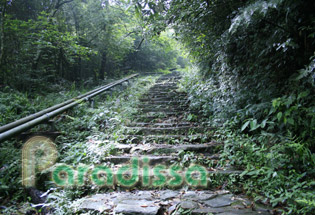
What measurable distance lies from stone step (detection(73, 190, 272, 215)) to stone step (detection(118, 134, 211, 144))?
1.29 m

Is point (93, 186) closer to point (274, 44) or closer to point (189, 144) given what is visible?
point (189, 144)

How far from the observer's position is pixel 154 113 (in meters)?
5.21

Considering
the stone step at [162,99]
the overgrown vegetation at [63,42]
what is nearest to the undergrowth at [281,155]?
the stone step at [162,99]

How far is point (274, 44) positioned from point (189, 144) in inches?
84.0

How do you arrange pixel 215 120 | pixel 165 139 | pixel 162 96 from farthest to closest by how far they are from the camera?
pixel 162 96 → pixel 215 120 → pixel 165 139

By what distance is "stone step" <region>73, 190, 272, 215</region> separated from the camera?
77.5 inches

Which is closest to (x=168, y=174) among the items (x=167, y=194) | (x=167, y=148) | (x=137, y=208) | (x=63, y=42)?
(x=167, y=194)

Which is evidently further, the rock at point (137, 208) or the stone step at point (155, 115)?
the stone step at point (155, 115)

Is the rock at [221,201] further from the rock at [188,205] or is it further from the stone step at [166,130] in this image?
the stone step at [166,130]

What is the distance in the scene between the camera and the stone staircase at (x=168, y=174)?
2043 mm

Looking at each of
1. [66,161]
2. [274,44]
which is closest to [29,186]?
[66,161]

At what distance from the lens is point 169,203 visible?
213 centimetres

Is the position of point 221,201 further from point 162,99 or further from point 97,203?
point 162,99

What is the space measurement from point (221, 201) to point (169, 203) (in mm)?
587
